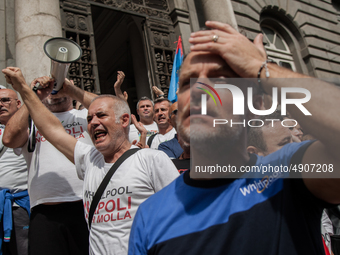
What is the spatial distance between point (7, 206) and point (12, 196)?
14 centimetres

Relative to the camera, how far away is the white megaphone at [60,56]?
108 inches

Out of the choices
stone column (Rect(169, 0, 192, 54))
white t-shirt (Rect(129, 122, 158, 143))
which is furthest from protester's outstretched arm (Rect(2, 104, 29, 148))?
stone column (Rect(169, 0, 192, 54))

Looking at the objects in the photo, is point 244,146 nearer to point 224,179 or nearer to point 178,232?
point 224,179

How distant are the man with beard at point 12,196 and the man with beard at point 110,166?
1115 millimetres

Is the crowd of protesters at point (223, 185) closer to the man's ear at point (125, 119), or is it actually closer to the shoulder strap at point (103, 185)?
the shoulder strap at point (103, 185)

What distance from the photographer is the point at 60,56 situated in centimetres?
283

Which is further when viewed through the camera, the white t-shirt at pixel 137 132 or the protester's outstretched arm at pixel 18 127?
the white t-shirt at pixel 137 132

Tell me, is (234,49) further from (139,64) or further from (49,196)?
(139,64)

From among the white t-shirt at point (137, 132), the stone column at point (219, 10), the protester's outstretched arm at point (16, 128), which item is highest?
the stone column at point (219, 10)

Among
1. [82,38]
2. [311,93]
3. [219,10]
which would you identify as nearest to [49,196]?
[311,93]

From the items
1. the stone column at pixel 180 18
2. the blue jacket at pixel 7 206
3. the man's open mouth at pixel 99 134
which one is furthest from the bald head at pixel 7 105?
the stone column at pixel 180 18

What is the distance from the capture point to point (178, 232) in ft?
3.39

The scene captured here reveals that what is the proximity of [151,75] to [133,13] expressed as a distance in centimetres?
196

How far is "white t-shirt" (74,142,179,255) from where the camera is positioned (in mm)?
1765
